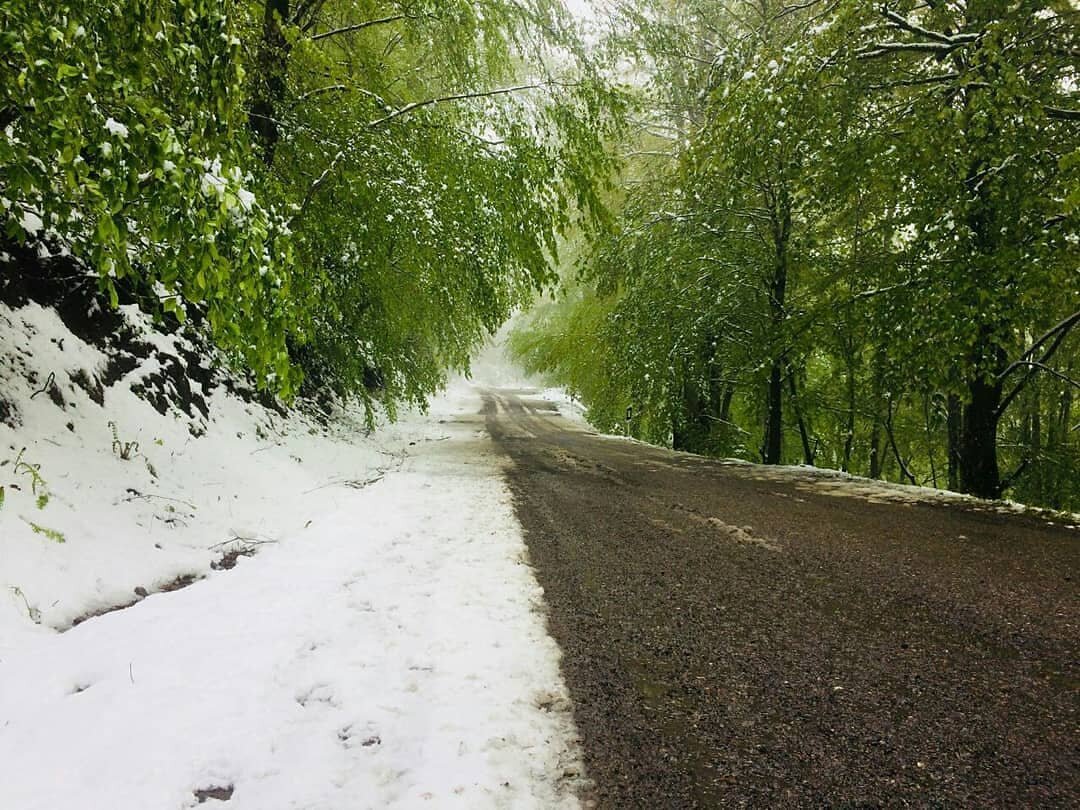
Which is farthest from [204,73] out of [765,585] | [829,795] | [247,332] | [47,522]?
[765,585]

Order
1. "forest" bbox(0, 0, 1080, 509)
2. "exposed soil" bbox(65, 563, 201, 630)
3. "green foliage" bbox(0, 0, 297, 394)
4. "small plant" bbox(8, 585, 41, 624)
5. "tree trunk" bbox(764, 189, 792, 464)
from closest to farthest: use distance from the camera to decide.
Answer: "green foliage" bbox(0, 0, 297, 394), "forest" bbox(0, 0, 1080, 509), "small plant" bbox(8, 585, 41, 624), "exposed soil" bbox(65, 563, 201, 630), "tree trunk" bbox(764, 189, 792, 464)

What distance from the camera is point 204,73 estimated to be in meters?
2.50

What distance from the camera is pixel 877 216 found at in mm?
A: 7984

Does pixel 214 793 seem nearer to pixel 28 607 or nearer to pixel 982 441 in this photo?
pixel 28 607

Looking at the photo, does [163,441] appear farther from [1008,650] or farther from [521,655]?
[1008,650]

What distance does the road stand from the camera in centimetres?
174

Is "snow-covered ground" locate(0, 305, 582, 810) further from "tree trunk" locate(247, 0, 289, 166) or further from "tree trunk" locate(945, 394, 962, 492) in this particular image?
"tree trunk" locate(945, 394, 962, 492)

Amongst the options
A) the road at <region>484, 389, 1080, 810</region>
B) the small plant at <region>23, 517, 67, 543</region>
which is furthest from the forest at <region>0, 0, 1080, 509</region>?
the road at <region>484, 389, 1080, 810</region>

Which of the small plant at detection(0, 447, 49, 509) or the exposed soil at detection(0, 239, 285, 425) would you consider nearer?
the small plant at detection(0, 447, 49, 509)

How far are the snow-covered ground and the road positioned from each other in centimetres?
31

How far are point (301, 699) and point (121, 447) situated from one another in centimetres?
319

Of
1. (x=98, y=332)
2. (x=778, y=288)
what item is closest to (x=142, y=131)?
(x=98, y=332)

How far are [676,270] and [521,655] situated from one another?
843 cm

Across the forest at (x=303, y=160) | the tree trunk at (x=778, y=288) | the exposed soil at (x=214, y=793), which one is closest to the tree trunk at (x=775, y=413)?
the tree trunk at (x=778, y=288)
